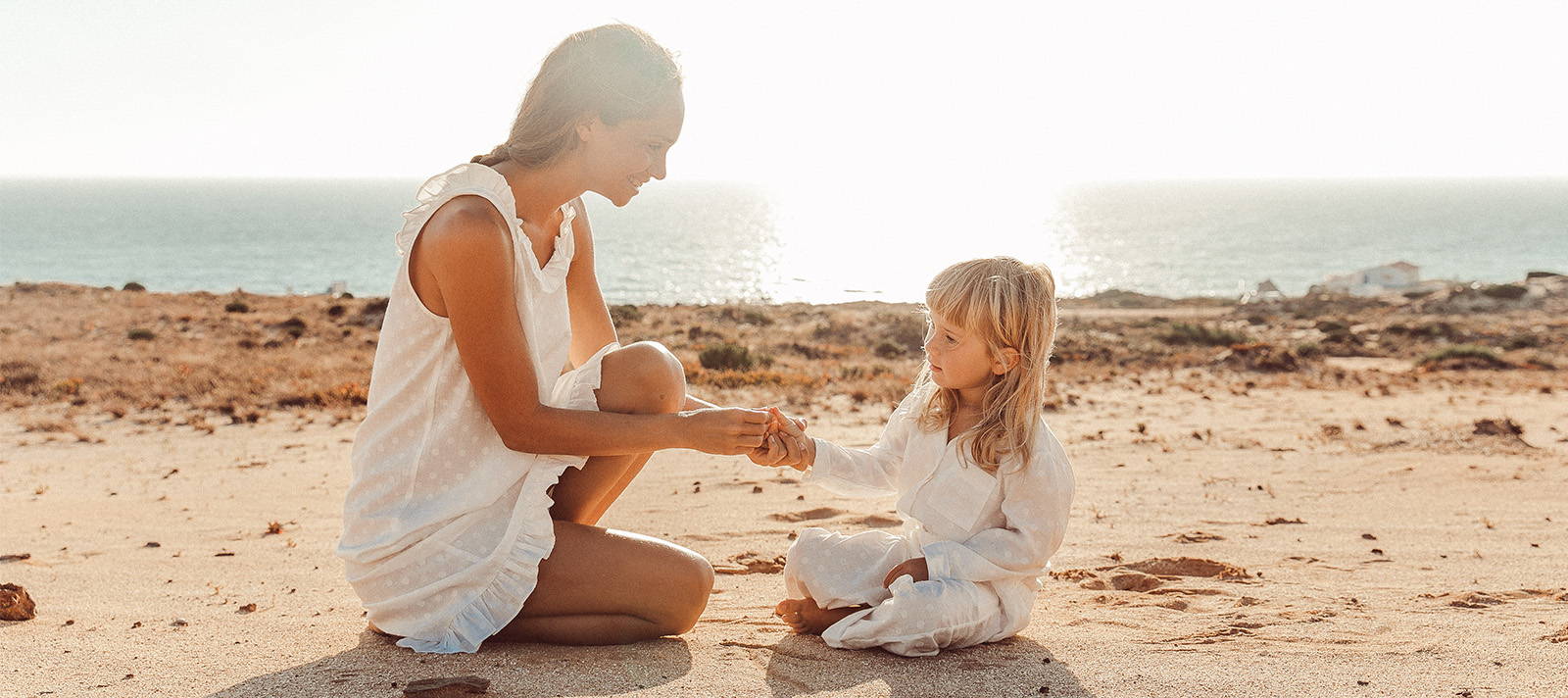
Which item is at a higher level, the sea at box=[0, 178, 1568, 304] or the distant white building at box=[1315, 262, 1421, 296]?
the distant white building at box=[1315, 262, 1421, 296]

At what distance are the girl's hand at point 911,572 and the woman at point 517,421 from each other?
0.53 m

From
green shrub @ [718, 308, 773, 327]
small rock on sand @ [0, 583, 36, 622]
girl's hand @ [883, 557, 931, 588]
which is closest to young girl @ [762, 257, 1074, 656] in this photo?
girl's hand @ [883, 557, 931, 588]

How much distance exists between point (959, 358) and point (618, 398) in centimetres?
100

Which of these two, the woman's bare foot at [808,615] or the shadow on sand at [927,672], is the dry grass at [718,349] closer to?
the woman's bare foot at [808,615]

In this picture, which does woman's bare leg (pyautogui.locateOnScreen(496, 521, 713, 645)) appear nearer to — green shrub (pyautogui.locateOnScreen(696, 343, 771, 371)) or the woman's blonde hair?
the woman's blonde hair

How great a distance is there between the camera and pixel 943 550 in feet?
11.0

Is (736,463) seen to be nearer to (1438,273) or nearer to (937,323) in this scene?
(937,323)

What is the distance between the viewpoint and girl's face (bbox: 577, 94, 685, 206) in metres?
3.27

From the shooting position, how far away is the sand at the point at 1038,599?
3047 millimetres

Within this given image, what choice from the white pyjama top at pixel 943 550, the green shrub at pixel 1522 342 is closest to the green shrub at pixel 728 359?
the white pyjama top at pixel 943 550

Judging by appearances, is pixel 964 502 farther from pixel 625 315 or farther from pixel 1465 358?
pixel 625 315

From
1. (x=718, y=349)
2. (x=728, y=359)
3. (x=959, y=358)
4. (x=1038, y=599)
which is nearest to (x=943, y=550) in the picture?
(x=959, y=358)

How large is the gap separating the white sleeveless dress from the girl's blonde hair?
1.17 metres

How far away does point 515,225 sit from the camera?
3178mm
